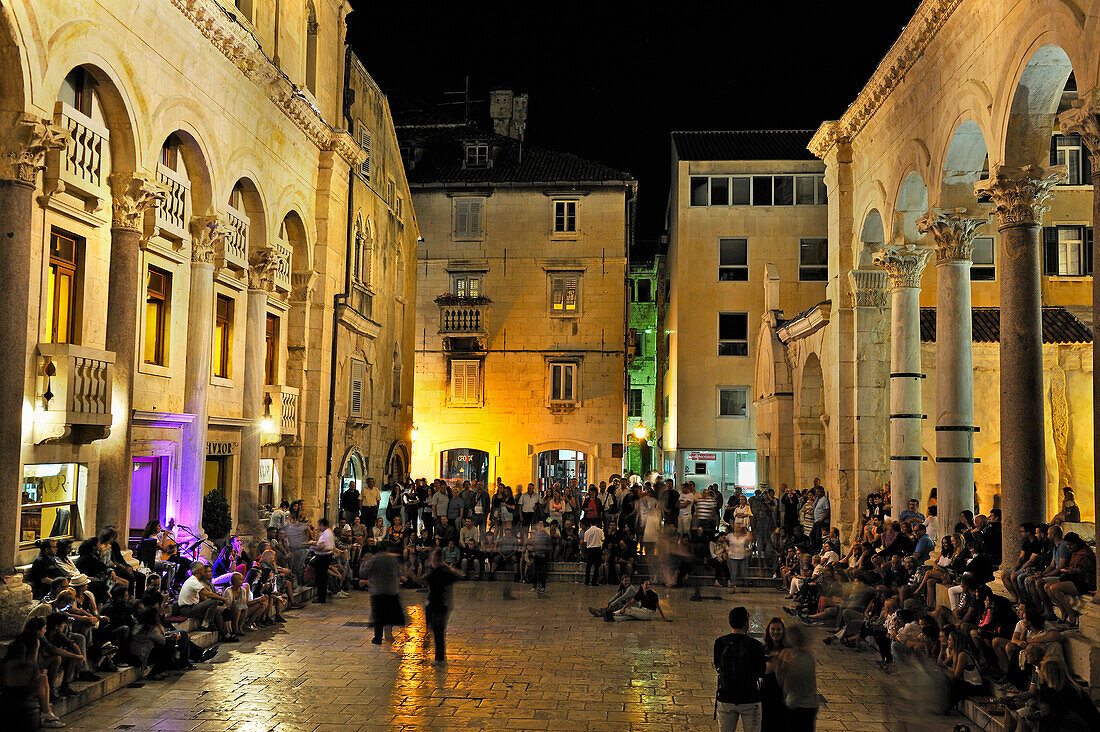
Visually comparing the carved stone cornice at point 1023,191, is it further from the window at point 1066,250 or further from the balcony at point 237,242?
the window at point 1066,250

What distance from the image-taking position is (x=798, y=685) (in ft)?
24.4

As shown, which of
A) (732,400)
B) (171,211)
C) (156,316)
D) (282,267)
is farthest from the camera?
(732,400)

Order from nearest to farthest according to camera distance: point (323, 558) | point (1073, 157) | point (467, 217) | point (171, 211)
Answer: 1. point (171, 211)
2. point (323, 558)
3. point (1073, 157)
4. point (467, 217)

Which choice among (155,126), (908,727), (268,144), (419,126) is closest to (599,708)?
(908,727)

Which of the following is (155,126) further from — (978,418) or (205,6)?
(978,418)

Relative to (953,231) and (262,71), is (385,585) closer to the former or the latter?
(953,231)

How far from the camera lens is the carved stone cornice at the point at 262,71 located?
54.1 feet

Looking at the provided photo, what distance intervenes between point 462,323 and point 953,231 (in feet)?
76.5

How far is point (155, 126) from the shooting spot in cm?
1522

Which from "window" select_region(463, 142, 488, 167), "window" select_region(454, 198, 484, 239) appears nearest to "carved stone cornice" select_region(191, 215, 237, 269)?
"window" select_region(454, 198, 484, 239)

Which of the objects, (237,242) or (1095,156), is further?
(237,242)

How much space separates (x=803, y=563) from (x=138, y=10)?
15.4m

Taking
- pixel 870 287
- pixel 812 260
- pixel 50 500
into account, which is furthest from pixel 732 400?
pixel 50 500

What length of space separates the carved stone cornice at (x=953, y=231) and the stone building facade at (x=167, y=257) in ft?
42.1
